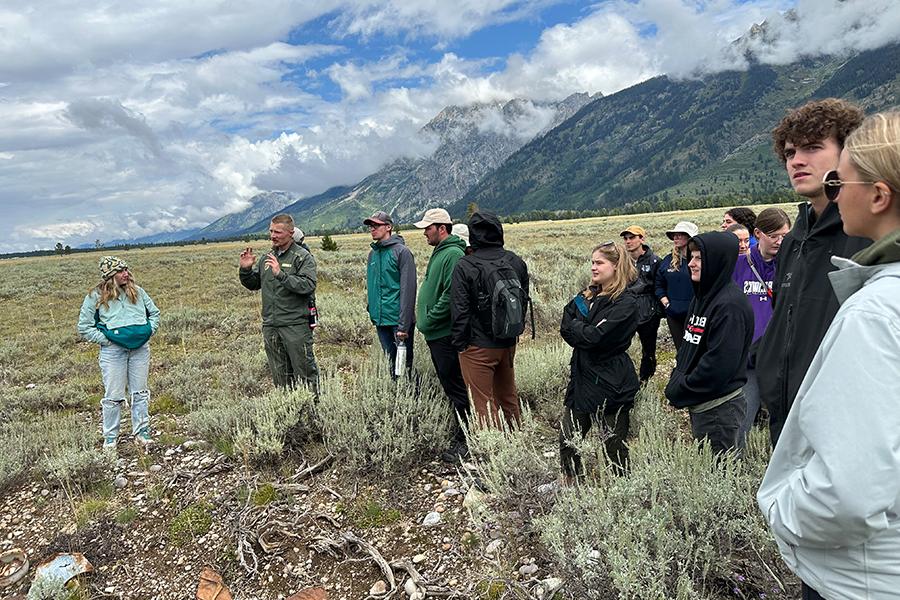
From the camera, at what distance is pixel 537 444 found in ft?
14.7

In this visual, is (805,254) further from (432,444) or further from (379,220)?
(379,220)

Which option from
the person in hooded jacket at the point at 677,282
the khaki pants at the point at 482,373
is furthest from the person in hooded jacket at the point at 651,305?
the khaki pants at the point at 482,373

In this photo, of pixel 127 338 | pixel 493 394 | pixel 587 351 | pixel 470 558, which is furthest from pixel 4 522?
pixel 587 351

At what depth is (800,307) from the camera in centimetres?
212

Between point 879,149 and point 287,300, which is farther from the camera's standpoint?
point 287,300

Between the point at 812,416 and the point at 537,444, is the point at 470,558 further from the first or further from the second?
the point at 812,416

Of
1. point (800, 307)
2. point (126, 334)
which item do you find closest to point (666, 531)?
point (800, 307)

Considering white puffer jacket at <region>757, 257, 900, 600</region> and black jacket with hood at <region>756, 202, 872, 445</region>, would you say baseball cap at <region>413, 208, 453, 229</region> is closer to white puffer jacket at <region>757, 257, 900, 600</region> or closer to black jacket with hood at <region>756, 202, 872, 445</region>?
black jacket with hood at <region>756, 202, 872, 445</region>

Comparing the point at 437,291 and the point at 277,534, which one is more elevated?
the point at 437,291

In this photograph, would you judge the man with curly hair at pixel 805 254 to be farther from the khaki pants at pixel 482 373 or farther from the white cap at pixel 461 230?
the white cap at pixel 461 230

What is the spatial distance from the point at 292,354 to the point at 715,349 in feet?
13.6

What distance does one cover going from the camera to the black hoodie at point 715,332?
3.11 m

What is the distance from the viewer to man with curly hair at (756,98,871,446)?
2051 mm

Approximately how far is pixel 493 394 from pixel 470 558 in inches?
61.0
